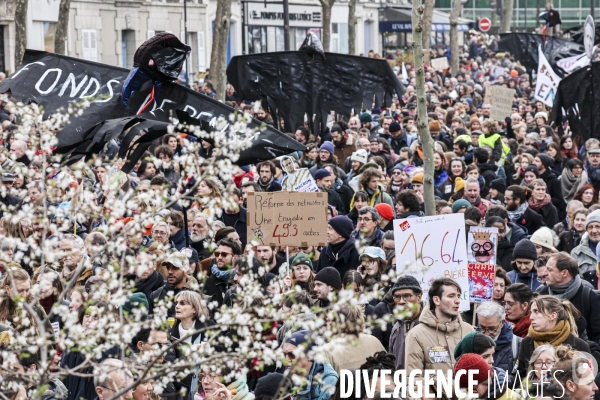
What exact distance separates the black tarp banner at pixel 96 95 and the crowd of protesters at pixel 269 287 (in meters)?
0.58

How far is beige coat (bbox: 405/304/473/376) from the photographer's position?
24.0 ft

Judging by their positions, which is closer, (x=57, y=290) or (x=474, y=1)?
(x=57, y=290)

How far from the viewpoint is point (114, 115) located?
9.48 meters

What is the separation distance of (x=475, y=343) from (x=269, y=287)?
158cm

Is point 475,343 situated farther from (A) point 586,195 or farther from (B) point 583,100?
(B) point 583,100

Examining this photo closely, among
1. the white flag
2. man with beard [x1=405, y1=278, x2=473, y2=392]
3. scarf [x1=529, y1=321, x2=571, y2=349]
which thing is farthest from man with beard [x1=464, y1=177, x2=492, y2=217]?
the white flag

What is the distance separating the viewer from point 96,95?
9812mm

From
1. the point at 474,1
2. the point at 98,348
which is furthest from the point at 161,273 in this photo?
the point at 474,1

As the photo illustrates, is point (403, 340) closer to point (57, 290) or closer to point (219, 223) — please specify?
point (57, 290)

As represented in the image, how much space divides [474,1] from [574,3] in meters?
7.82

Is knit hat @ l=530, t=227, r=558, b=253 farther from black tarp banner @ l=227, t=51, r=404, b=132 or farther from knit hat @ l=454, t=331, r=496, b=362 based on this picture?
black tarp banner @ l=227, t=51, r=404, b=132

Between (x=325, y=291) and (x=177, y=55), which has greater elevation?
(x=177, y=55)

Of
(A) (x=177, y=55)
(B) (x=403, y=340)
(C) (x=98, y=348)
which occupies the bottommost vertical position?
(B) (x=403, y=340)

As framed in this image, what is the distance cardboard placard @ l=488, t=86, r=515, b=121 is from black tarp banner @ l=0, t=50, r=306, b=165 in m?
11.5
